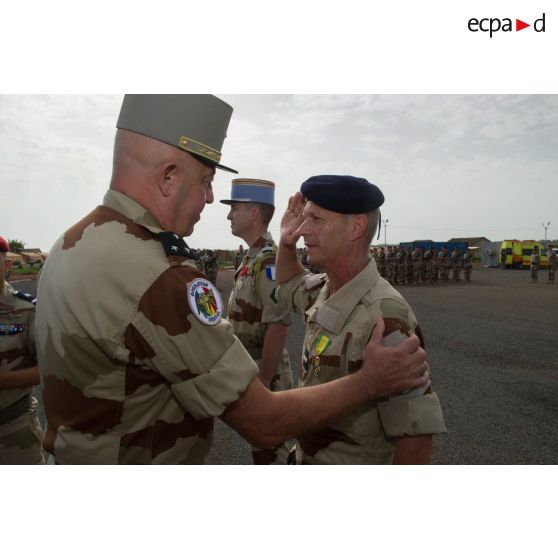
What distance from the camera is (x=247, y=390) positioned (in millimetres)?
1447

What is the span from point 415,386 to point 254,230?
9.87ft

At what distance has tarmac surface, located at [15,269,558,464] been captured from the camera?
13.9 feet

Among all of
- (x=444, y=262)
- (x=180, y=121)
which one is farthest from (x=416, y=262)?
(x=180, y=121)

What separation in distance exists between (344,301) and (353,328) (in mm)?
174

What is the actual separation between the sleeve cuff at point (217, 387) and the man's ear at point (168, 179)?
2.18 ft

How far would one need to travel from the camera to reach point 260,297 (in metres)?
3.98

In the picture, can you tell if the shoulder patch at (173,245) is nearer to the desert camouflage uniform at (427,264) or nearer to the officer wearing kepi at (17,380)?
the officer wearing kepi at (17,380)

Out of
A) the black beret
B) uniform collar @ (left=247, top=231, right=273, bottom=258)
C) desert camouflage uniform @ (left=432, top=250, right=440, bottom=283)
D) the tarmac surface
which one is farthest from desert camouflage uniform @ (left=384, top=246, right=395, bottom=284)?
the black beret

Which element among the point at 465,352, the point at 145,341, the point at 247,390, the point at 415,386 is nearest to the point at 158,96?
the point at 145,341

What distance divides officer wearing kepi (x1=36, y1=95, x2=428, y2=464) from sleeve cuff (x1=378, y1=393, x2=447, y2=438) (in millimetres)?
161

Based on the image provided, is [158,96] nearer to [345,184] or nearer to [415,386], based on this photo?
[345,184]

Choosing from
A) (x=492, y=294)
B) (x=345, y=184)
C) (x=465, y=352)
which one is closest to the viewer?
(x=345, y=184)

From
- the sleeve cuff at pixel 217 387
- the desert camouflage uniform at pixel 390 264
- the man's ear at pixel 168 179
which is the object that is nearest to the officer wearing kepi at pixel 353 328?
the sleeve cuff at pixel 217 387

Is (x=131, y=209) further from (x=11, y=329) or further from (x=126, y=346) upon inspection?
(x=11, y=329)
